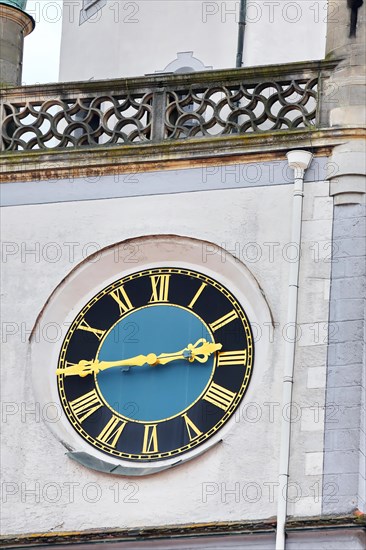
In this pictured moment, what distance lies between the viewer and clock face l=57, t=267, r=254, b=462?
21.8 m

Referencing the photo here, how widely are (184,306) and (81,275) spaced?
78cm

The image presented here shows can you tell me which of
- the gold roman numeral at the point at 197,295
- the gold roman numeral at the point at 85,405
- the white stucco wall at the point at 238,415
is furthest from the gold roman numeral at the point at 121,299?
the gold roman numeral at the point at 85,405

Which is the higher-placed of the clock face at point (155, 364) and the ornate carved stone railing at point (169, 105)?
the ornate carved stone railing at point (169, 105)

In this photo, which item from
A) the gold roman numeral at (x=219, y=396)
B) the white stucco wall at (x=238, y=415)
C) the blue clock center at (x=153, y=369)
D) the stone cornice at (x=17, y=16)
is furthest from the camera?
the stone cornice at (x=17, y=16)

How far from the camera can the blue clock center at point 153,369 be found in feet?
71.8

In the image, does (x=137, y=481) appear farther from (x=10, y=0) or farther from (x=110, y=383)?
(x=10, y=0)

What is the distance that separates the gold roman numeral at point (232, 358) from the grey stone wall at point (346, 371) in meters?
0.58

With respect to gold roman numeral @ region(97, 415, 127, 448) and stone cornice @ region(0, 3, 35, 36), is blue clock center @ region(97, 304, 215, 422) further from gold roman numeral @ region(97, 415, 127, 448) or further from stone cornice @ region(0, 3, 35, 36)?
stone cornice @ region(0, 3, 35, 36)

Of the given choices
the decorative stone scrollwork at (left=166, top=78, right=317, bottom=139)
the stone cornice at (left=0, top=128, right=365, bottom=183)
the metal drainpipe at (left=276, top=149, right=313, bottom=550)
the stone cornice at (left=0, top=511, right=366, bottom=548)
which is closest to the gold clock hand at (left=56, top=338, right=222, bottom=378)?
the metal drainpipe at (left=276, top=149, right=313, bottom=550)

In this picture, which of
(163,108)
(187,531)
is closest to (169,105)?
(163,108)

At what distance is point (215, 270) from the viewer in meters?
22.2

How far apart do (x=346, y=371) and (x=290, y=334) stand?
18.4 inches

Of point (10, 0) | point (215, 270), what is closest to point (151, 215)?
point (215, 270)

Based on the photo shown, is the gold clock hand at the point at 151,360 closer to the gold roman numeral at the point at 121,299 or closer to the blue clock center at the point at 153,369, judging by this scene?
the blue clock center at the point at 153,369
